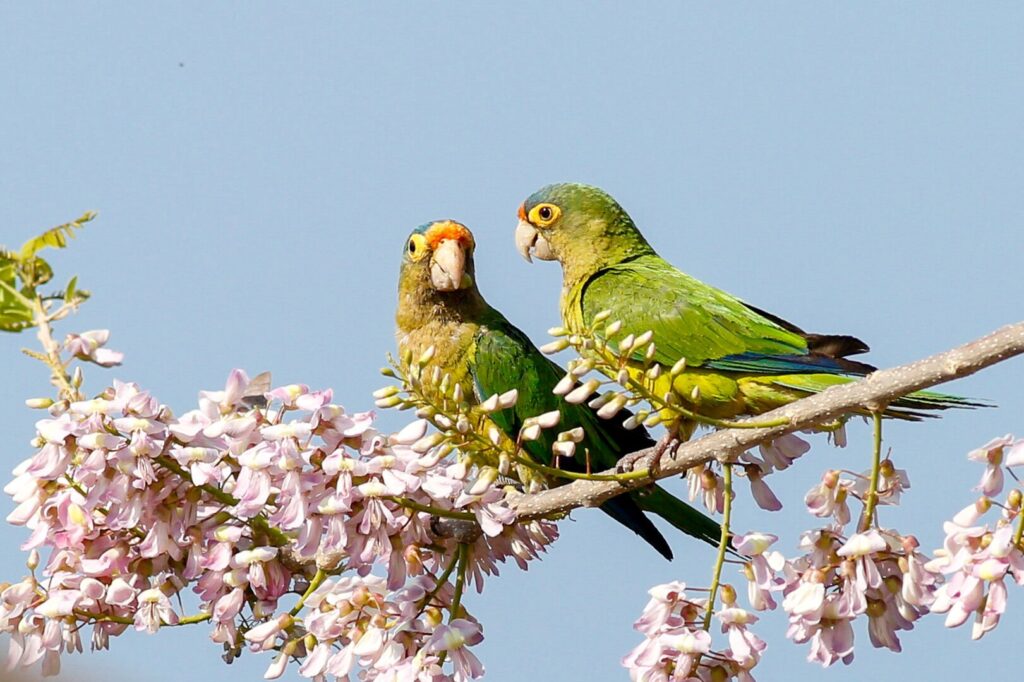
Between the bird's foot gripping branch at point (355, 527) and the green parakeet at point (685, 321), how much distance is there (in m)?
0.90

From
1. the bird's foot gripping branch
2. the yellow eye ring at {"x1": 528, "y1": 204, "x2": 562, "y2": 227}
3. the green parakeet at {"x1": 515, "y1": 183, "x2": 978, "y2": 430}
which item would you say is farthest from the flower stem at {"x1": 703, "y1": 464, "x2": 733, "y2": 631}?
the yellow eye ring at {"x1": 528, "y1": 204, "x2": 562, "y2": 227}

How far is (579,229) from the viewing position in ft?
17.9

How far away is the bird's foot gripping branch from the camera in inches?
105

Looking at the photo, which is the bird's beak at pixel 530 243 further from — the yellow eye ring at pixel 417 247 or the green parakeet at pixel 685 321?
the yellow eye ring at pixel 417 247

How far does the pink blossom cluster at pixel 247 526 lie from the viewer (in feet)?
8.99

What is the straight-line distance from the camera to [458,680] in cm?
285

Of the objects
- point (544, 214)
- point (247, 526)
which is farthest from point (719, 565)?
point (544, 214)

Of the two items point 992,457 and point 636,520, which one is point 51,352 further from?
point 636,520

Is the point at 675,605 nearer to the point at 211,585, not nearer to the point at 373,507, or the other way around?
the point at 373,507

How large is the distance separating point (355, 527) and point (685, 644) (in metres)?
0.81

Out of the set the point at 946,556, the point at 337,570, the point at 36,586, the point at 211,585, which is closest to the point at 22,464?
the point at 36,586

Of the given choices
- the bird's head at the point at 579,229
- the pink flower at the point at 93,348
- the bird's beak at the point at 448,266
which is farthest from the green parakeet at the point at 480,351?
the pink flower at the point at 93,348

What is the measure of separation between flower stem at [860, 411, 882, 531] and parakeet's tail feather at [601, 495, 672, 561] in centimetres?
172

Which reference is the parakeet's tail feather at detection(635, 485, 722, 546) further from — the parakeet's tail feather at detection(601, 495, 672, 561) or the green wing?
the green wing
